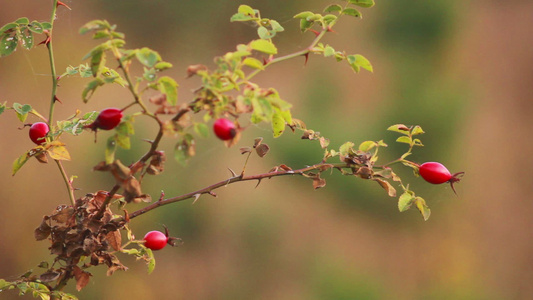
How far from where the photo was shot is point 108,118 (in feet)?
1.43

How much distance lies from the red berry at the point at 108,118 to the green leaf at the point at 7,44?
0.56ft

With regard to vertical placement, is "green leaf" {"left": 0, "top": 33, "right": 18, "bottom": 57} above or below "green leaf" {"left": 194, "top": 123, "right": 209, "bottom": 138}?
above

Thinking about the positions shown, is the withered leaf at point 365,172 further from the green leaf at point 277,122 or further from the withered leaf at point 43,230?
the withered leaf at point 43,230

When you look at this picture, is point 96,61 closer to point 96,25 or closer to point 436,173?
point 96,25

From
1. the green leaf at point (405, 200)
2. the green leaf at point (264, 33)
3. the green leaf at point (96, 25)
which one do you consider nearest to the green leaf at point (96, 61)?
the green leaf at point (96, 25)

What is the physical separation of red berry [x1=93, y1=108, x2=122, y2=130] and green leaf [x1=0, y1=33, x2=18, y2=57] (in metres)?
0.17

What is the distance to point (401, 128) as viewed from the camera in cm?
56

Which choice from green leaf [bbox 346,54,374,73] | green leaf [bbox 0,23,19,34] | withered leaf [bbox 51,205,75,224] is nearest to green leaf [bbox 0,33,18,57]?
green leaf [bbox 0,23,19,34]

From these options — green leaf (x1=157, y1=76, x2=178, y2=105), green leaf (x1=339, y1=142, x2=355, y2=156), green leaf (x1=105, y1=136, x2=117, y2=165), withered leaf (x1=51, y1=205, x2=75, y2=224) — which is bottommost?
withered leaf (x1=51, y1=205, x2=75, y2=224)

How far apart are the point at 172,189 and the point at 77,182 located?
0.34 m

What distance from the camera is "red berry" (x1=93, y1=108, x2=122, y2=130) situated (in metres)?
0.44

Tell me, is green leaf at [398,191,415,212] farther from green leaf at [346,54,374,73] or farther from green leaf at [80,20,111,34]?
green leaf at [80,20,111,34]

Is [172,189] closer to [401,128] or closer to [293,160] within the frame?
[293,160]

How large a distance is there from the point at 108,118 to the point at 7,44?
19 cm
